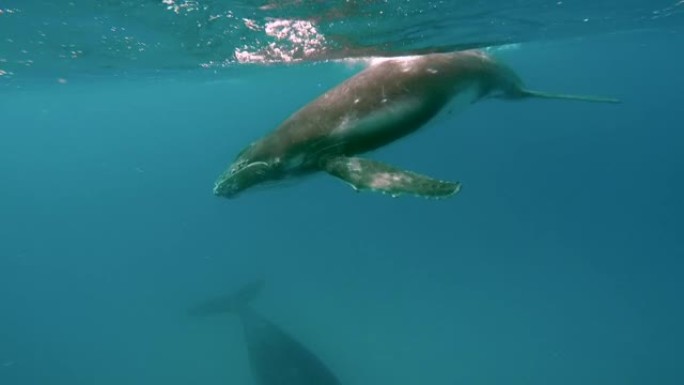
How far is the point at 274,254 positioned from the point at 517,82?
27330 mm

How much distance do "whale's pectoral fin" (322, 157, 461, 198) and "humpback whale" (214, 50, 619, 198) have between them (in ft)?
0.04

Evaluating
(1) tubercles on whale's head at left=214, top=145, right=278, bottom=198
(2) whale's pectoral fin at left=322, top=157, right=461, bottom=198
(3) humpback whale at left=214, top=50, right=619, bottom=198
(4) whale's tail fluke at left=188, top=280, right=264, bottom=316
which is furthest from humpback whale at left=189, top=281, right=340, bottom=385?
(2) whale's pectoral fin at left=322, top=157, right=461, bottom=198

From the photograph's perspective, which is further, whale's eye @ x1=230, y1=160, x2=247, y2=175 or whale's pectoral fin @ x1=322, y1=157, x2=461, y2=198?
whale's eye @ x1=230, y1=160, x2=247, y2=175

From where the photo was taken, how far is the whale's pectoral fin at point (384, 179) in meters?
5.04

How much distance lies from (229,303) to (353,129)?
16636 mm

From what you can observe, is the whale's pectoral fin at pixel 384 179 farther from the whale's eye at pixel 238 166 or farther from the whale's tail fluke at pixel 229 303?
the whale's tail fluke at pixel 229 303

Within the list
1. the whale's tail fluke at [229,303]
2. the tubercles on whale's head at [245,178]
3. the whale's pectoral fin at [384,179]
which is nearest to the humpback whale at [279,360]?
the whale's tail fluke at [229,303]

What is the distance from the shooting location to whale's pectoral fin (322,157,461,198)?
5.04 meters

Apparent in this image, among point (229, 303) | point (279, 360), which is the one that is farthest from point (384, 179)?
point (229, 303)

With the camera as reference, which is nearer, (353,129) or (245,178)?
(245,178)

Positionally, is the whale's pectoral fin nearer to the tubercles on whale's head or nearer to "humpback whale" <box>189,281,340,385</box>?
the tubercles on whale's head

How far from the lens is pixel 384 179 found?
5.43 m

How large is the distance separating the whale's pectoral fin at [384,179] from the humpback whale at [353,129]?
1 cm

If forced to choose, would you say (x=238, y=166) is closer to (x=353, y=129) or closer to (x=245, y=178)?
(x=245, y=178)
